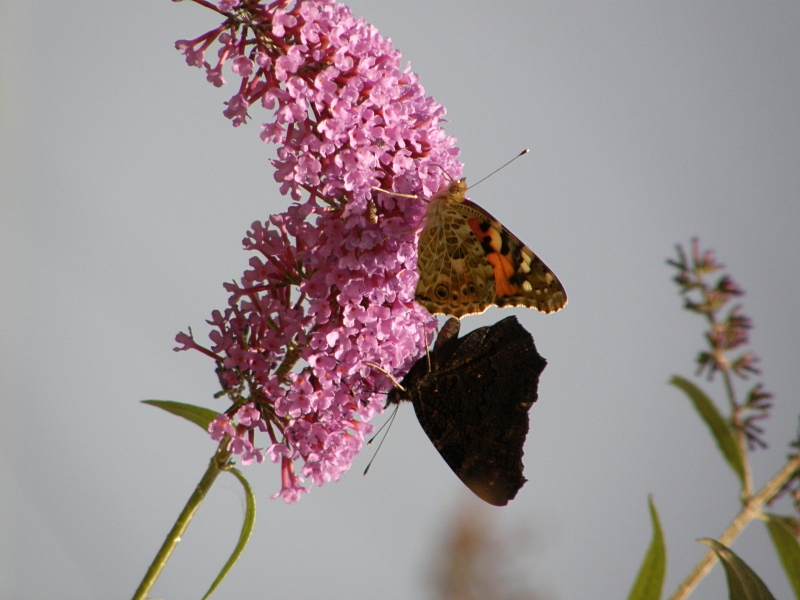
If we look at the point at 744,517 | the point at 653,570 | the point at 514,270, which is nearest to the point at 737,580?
the point at 653,570

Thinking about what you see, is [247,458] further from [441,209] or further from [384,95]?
[384,95]

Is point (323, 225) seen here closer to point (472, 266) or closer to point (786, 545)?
point (472, 266)

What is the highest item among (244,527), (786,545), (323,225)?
(323,225)

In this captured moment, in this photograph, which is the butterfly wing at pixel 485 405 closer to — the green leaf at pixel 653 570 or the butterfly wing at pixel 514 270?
the butterfly wing at pixel 514 270

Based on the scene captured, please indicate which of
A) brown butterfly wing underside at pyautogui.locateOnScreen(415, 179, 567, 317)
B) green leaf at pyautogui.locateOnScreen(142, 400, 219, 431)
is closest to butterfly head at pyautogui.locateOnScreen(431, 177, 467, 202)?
brown butterfly wing underside at pyautogui.locateOnScreen(415, 179, 567, 317)

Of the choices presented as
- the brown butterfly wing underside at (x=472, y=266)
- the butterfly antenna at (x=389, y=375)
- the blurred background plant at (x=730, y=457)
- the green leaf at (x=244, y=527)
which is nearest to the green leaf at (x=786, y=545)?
the blurred background plant at (x=730, y=457)

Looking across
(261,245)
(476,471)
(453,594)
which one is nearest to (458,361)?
(476,471)

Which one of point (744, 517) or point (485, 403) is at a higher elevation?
point (485, 403)
